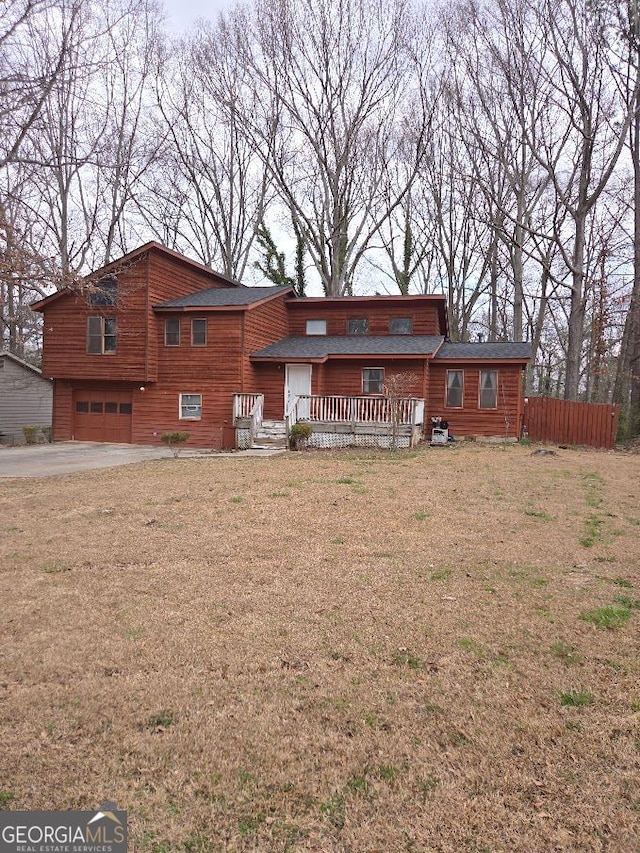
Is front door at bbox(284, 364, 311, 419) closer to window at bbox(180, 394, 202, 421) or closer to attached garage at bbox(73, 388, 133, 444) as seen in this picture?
window at bbox(180, 394, 202, 421)

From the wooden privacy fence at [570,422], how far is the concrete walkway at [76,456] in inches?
365

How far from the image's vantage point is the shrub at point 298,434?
15875mm

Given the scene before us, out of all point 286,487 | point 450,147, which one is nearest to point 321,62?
point 450,147

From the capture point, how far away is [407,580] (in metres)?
4.86

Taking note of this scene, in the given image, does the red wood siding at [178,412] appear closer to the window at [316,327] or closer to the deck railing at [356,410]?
the deck railing at [356,410]

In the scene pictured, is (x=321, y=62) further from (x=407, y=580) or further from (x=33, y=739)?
(x=33, y=739)

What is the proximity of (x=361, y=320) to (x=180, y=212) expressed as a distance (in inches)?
495

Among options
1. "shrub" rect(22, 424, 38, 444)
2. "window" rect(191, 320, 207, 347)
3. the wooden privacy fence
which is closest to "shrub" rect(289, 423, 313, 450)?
"window" rect(191, 320, 207, 347)

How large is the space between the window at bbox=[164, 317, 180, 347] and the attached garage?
7.68 feet

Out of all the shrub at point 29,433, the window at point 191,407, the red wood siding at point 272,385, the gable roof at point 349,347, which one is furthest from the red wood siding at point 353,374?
the shrub at point 29,433

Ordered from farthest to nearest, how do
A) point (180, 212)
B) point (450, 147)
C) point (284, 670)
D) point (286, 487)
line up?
point (180, 212) → point (450, 147) → point (286, 487) → point (284, 670)

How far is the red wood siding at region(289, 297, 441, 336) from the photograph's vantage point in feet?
69.2

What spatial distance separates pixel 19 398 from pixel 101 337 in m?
9.03

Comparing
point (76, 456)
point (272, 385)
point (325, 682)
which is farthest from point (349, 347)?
point (325, 682)
